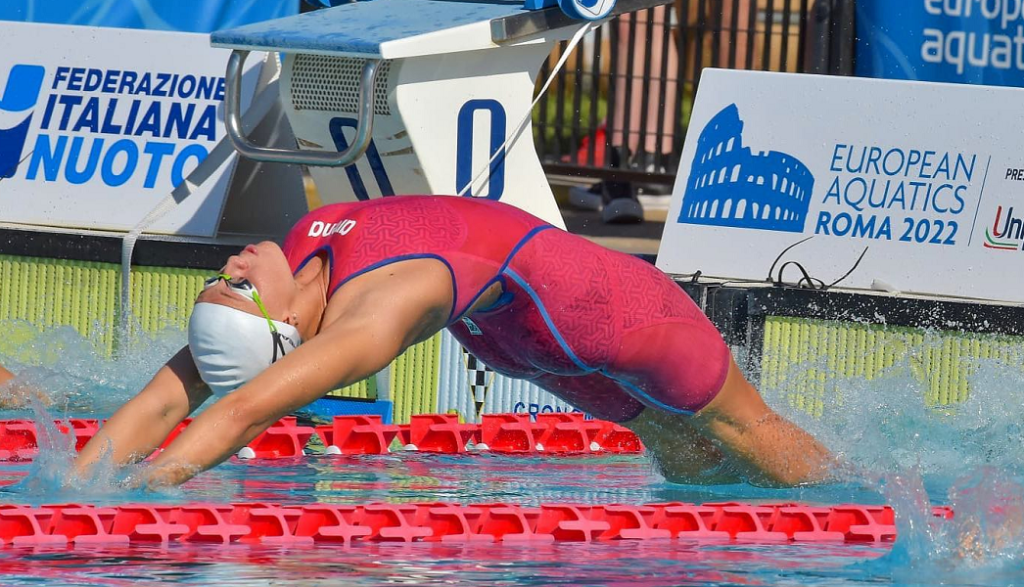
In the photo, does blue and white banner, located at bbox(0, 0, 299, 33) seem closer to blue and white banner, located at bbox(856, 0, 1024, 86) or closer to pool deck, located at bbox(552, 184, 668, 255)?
pool deck, located at bbox(552, 184, 668, 255)

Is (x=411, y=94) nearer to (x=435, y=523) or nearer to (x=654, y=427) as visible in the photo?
(x=654, y=427)

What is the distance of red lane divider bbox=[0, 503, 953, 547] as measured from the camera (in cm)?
308

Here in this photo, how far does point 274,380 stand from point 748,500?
1.44m

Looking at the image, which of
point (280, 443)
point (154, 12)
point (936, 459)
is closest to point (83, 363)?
point (280, 443)

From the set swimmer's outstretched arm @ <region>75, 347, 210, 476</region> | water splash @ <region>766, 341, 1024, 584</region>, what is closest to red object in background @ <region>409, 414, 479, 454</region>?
water splash @ <region>766, 341, 1024, 584</region>

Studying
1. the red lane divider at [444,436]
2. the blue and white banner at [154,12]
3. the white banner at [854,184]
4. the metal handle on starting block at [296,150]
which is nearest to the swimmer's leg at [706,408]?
the red lane divider at [444,436]

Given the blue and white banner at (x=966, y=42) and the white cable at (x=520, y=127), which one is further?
the blue and white banner at (x=966, y=42)

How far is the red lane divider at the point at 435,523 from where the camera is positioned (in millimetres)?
3076

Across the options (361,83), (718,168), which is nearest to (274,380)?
(361,83)

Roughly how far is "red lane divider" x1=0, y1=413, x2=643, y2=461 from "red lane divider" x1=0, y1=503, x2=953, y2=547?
3.61ft

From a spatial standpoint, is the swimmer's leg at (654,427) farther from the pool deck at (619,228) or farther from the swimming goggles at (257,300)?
the pool deck at (619,228)

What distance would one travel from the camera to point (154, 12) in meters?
7.19

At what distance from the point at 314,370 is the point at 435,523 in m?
0.61

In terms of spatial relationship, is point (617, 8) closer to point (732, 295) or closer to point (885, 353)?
point (732, 295)
